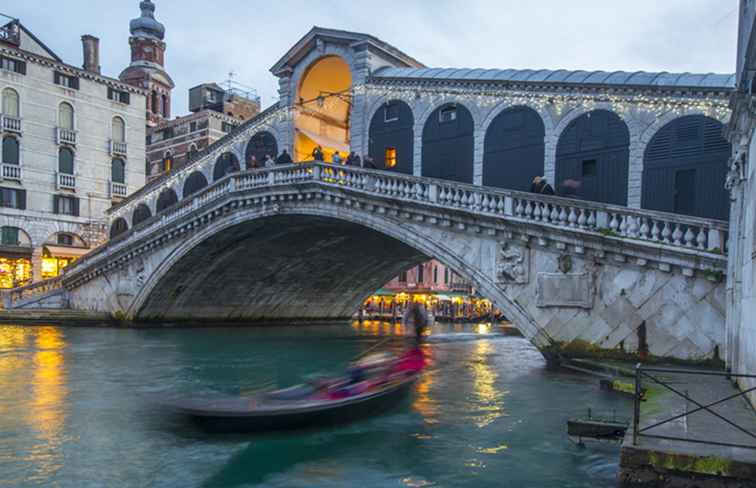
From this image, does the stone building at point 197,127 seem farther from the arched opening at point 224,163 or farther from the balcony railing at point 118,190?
the arched opening at point 224,163

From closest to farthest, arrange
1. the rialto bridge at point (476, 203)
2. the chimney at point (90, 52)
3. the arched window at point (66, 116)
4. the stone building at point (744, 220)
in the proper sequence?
the stone building at point (744, 220)
the rialto bridge at point (476, 203)
the arched window at point (66, 116)
the chimney at point (90, 52)

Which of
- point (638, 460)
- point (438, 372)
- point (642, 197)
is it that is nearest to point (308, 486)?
point (638, 460)

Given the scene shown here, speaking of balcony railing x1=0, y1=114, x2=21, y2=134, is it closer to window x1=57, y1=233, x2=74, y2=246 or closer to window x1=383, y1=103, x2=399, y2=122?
window x1=57, y1=233, x2=74, y2=246

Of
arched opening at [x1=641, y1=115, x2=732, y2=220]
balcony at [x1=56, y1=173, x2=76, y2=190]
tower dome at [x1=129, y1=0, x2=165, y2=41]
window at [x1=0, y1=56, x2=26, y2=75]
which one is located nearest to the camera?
arched opening at [x1=641, y1=115, x2=732, y2=220]

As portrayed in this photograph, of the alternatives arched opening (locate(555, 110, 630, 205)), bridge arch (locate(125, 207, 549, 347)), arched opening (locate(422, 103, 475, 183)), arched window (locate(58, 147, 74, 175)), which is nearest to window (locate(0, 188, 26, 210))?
arched window (locate(58, 147, 74, 175))

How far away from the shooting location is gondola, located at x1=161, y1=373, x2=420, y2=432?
790 cm

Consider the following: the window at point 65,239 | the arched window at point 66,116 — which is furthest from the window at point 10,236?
the arched window at point 66,116

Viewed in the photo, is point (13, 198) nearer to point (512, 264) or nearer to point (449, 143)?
point (449, 143)

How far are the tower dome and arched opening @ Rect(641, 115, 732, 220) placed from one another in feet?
159

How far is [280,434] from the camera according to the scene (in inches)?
327

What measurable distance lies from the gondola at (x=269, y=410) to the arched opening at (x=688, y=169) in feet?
29.8

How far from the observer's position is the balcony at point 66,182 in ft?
99.8

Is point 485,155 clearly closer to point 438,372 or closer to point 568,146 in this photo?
point 568,146

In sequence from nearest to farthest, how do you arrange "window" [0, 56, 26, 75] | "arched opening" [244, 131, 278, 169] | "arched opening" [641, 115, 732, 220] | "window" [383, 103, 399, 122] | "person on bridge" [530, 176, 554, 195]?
"arched opening" [641, 115, 732, 220] < "person on bridge" [530, 176, 554, 195] < "window" [383, 103, 399, 122] < "arched opening" [244, 131, 278, 169] < "window" [0, 56, 26, 75]
